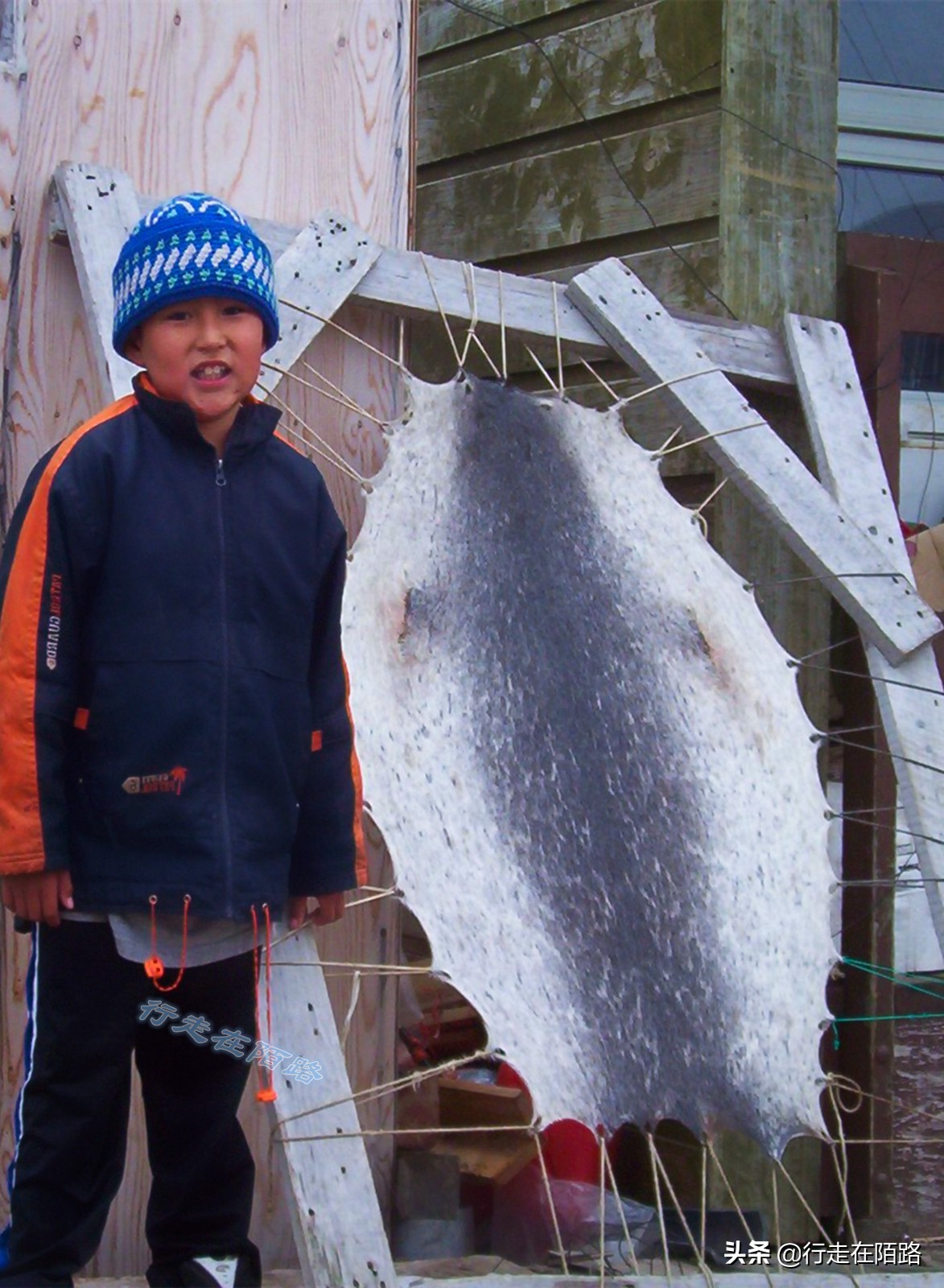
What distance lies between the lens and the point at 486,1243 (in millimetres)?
3094

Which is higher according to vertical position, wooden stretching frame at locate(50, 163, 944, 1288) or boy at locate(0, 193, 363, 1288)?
wooden stretching frame at locate(50, 163, 944, 1288)

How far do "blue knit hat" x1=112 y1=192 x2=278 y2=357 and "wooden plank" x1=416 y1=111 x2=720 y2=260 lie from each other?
6.09ft

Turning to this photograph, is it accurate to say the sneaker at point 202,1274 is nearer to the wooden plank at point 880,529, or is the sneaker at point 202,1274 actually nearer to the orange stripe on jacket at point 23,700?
the orange stripe on jacket at point 23,700

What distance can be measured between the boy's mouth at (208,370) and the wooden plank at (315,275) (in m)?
0.65

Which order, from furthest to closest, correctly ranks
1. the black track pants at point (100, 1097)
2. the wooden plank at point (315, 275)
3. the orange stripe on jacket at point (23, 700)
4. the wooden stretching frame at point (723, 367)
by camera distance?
the wooden plank at point (315, 275)
the wooden stretching frame at point (723, 367)
the black track pants at point (100, 1097)
the orange stripe on jacket at point (23, 700)

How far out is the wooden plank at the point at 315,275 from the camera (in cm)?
273

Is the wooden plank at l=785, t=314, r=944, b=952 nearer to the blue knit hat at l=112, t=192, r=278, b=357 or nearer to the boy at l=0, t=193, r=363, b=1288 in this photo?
the boy at l=0, t=193, r=363, b=1288

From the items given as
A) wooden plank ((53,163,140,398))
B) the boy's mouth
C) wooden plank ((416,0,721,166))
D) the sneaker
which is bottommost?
the sneaker

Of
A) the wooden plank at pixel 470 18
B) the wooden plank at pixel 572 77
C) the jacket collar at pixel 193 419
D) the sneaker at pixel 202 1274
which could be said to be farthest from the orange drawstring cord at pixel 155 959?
the wooden plank at pixel 470 18

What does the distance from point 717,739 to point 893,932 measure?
44.4 inches

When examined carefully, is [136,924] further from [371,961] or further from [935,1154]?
[935,1154]

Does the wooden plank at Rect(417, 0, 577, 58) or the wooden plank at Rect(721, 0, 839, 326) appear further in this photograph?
Answer: the wooden plank at Rect(417, 0, 577, 58)

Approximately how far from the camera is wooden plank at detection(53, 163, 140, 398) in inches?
96.1

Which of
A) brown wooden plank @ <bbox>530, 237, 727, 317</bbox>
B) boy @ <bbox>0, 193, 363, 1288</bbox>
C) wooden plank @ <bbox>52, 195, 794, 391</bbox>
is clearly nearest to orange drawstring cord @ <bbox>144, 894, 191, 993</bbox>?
boy @ <bbox>0, 193, 363, 1288</bbox>
